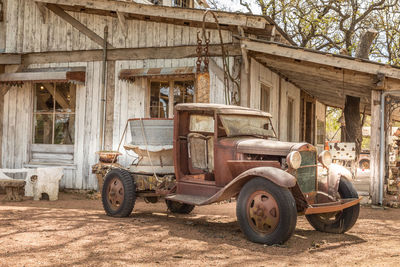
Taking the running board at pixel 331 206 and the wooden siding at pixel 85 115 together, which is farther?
the wooden siding at pixel 85 115

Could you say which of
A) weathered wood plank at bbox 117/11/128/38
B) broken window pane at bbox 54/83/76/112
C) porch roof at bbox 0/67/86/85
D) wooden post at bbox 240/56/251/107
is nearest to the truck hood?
wooden post at bbox 240/56/251/107

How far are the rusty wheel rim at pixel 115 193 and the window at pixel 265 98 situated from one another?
447cm

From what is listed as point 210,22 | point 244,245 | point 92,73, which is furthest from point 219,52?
point 244,245

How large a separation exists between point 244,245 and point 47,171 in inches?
220

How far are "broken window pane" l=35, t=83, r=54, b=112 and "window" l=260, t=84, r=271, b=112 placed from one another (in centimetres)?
488

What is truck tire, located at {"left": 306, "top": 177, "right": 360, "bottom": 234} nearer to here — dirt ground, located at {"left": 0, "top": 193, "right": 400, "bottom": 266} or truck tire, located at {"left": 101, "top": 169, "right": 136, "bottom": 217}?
dirt ground, located at {"left": 0, "top": 193, "right": 400, "bottom": 266}

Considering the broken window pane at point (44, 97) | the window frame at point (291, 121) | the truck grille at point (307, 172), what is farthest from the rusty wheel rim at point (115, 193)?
the window frame at point (291, 121)

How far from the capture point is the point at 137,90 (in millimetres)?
9141

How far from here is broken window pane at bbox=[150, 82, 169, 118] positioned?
9172 mm

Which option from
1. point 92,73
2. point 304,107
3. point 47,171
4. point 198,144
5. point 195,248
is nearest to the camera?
point 195,248

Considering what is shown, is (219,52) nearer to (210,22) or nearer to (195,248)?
(210,22)

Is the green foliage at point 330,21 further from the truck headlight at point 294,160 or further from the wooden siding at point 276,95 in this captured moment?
the truck headlight at point 294,160

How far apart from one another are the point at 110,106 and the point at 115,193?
3.49 meters

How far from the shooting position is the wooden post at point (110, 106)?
9.29 meters
